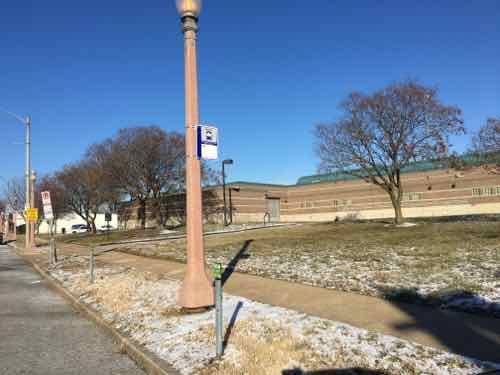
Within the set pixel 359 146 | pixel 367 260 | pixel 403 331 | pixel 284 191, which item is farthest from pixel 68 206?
pixel 403 331

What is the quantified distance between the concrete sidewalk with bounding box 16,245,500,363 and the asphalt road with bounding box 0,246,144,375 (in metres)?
3.08

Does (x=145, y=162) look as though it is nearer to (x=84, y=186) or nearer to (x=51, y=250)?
(x=84, y=186)

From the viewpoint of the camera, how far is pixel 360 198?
199 ft

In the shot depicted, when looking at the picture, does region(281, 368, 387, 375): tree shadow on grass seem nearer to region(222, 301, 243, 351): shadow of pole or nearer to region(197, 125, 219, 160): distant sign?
region(222, 301, 243, 351): shadow of pole

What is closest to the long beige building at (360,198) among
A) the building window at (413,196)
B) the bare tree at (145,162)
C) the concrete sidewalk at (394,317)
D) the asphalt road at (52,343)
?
the building window at (413,196)

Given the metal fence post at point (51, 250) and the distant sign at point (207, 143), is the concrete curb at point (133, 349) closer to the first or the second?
the distant sign at point (207, 143)

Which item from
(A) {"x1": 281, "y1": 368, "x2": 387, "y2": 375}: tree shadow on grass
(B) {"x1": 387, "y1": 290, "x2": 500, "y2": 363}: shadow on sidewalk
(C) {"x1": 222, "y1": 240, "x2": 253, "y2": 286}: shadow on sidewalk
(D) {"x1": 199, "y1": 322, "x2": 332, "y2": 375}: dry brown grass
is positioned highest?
(C) {"x1": 222, "y1": 240, "x2": 253, "y2": 286}: shadow on sidewalk

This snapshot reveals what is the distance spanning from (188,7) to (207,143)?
259cm

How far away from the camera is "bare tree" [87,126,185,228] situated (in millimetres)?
42125

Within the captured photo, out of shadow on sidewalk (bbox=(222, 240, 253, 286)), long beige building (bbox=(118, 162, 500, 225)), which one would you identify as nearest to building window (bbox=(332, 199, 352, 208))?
long beige building (bbox=(118, 162, 500, 225))

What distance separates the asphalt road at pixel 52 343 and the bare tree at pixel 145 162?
104 ft

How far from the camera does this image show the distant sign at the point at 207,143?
308 inches

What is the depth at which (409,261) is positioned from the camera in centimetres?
1171

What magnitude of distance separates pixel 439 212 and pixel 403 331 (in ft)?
167
